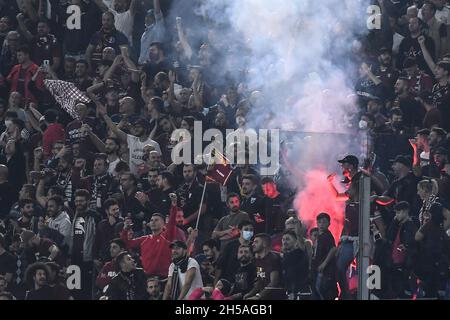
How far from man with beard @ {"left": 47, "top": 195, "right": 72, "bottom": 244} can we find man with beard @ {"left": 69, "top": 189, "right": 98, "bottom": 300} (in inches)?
3.7

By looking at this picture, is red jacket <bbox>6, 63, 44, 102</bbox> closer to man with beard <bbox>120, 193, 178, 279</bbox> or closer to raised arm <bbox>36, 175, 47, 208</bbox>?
raised arm <bbox>36, 175, 47, 208</bbox>

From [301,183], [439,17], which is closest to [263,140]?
[301,183]

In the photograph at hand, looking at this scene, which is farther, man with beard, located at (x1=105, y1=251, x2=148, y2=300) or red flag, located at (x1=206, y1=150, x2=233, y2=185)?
red flag, located at (x1=206, y1=150, x2=233, y2=185)

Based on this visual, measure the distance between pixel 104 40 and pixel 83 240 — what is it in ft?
10.4

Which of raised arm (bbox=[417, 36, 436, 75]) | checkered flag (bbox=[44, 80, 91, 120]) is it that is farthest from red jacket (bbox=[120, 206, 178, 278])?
raised arm (bbox=[417, 36, 436, 75])

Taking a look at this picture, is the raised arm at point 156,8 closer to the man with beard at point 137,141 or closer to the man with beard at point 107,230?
the man with beard at point 137,141

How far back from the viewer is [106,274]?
48.2 ft

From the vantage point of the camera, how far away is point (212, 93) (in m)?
16.6

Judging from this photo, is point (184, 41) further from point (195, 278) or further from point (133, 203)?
point (195, 278)

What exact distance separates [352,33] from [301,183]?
2983mm

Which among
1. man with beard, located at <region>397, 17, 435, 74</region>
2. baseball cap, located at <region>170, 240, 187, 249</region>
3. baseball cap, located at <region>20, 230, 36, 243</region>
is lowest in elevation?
baseball cap, located at <region>170, 240, 187, 249</region>

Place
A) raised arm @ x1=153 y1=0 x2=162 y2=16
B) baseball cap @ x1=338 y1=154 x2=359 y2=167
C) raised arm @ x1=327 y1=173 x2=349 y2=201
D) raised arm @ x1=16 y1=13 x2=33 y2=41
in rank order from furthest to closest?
raised arm @ x1=153 y1=0 x2=162 y2=16 → raised arm @ x1=16 y1=13 x2=33 y2=41 → raised arm @ x1=327 y1=173 x2=349 y2=201 → baseball cap @ x1=338 y1=154 x2=359 y2=167

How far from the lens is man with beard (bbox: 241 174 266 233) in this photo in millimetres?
15055

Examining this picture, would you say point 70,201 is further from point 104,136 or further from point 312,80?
point 312,80
